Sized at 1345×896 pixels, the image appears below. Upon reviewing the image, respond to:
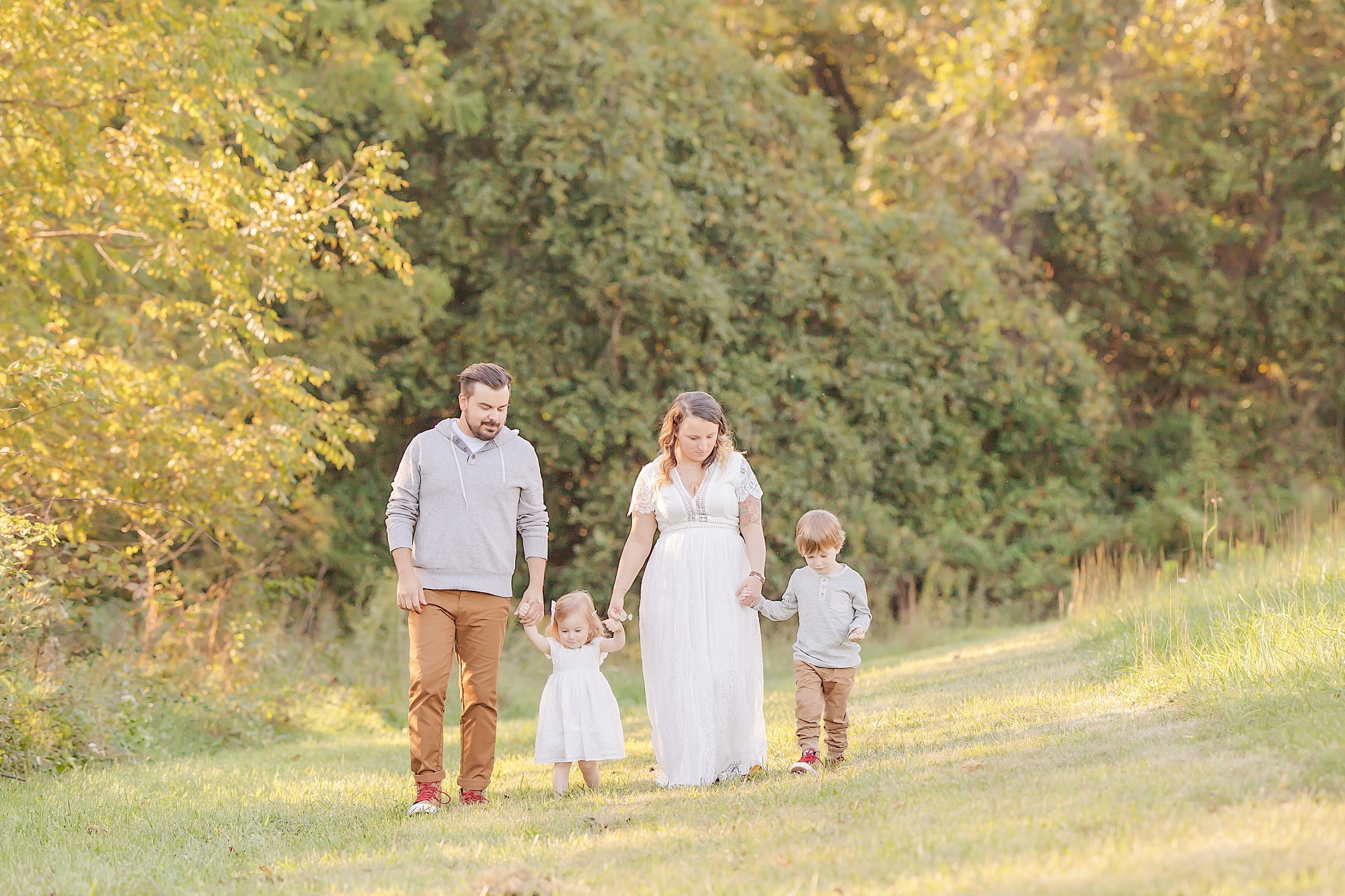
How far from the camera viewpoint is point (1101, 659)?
26.8 ft

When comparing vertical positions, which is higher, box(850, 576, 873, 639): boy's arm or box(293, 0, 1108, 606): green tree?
box(293, 0, 1108, 606): green tree

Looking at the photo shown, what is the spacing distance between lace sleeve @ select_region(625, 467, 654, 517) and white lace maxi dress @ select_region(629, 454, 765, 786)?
0.05 feet

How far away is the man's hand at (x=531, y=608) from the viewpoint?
20.1 ft

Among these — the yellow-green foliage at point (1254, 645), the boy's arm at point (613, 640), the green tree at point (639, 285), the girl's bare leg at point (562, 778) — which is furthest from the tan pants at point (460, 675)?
the green tree at point (639, 285)

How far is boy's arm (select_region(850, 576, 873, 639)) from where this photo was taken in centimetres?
630

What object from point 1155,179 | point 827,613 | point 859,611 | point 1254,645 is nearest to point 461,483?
point 827,613

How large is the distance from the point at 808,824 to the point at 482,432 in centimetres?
247

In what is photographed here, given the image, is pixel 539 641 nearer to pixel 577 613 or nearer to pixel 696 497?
pixel 577 613

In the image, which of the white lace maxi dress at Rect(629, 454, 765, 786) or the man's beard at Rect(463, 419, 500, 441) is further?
the white lace maxi dress at Rect(629, 454, 765, 786)

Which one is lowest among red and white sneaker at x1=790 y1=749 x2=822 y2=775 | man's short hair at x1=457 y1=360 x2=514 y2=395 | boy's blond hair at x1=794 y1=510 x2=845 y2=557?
red and white sneaker at x1=790 y1=749 x2=822 y2=775

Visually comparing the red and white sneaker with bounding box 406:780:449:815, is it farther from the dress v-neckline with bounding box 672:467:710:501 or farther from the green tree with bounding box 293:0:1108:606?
the green tree with bounding box 293:0:1108:606

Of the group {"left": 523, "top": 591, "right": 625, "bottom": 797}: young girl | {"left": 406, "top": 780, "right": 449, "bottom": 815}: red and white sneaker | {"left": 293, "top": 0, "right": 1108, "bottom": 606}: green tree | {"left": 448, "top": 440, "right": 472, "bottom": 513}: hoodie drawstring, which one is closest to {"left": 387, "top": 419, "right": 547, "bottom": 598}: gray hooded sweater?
{"left": 448, "top": 440, "right": 472, "bottom": 513}: hoodie drawstring

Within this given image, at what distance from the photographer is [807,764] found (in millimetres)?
6125

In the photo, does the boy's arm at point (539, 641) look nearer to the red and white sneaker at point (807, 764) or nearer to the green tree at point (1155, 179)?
the red and white sneaker at point (807, 764)
